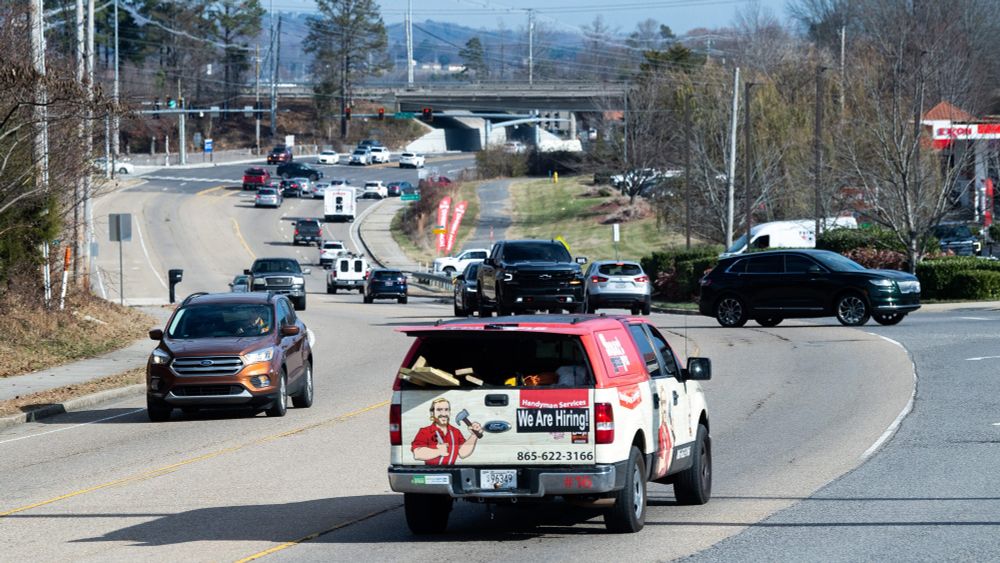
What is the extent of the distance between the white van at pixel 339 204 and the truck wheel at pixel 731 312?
69660 mm

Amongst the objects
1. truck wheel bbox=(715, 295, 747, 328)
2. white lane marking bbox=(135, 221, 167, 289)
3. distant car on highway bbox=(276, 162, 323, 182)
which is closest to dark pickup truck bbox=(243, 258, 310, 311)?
truck wheel bbox=(715, 295, 747, 328)

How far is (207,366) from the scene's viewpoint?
19484 millimetres

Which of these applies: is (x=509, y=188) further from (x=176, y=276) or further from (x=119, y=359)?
(x=119, y=359)

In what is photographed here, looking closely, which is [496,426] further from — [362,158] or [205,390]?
[362,158]

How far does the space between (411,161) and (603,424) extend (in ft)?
447

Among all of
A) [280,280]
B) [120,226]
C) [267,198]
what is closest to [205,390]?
[280,280]

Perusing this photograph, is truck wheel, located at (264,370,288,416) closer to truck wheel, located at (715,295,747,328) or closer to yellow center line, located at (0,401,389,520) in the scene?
yellow center line, located at (0,401,389,520)

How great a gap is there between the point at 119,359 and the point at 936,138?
1603 inches

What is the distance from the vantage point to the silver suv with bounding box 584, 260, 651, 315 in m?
39.9

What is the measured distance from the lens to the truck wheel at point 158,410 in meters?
19.7

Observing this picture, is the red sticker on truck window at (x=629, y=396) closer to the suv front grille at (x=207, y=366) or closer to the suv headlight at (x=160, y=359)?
the suv front grille at (x=207, y=366)

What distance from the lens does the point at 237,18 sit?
17088 centimetres

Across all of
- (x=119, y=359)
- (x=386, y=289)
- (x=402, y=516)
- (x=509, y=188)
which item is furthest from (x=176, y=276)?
(x=509, y=188)

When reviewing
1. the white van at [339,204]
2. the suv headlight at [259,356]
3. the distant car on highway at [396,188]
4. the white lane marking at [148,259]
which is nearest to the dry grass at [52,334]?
the suv headlight at [259,356]
